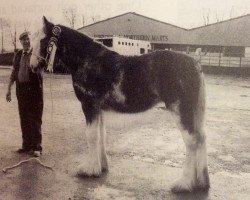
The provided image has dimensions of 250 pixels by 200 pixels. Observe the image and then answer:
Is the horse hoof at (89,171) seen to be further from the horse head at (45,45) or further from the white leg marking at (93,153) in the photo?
the horse head at (45,45)

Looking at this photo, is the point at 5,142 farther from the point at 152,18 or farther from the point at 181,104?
the point at 152,18

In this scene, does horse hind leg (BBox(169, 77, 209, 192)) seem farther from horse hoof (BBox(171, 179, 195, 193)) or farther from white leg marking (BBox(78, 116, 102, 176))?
white leg marking (BBox(78, 116, 102, 176))

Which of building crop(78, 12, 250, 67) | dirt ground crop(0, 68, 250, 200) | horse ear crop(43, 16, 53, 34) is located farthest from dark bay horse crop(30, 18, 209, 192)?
building crop(78, 12, 250, 67)

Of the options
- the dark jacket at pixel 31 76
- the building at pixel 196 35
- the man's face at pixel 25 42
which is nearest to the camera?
the man's face at pixel 25 42

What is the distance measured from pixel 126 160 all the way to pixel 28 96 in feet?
6.79

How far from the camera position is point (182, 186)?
15.9 feet

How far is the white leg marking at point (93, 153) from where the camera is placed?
525 centimetres

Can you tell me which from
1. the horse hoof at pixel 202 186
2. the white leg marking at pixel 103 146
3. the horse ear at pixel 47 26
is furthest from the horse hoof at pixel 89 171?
the horse ear at pixel 47 26

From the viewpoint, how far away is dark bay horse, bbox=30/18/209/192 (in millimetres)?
4727

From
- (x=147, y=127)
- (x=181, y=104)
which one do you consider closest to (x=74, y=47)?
(x=181, y=104)

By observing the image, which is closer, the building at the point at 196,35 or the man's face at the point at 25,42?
the man's face at the point at 25,42

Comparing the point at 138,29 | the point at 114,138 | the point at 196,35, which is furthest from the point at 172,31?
the point at 114,138

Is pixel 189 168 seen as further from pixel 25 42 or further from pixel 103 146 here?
pixel 25 42

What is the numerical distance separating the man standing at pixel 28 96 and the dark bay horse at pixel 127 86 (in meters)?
0.93
